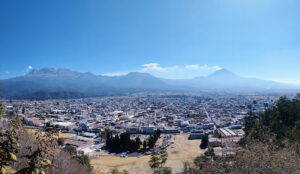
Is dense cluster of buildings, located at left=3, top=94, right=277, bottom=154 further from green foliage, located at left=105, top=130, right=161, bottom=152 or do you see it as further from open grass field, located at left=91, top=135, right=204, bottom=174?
green foliage, located at left=105, top=130, right=161, bottom=152

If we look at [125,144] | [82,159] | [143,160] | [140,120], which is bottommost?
[140,120]

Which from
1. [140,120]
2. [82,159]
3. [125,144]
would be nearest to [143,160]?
[125,144]

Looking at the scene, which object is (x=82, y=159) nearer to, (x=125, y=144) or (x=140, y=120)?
(x=125, y=144)

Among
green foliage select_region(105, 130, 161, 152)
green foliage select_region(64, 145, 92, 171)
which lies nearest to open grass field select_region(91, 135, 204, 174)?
green foliage select_region(105, 130, 161, 152)

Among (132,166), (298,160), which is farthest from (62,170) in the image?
(132,166)

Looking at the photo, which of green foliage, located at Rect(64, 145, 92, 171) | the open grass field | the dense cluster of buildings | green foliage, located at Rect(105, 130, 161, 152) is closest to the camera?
green foliage, located at Rect(64, 145, 92, 171)

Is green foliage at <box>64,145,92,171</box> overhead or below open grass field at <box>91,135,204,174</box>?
overhead

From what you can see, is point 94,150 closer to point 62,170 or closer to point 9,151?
point 62,170

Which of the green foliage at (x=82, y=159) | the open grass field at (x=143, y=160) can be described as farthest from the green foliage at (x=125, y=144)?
the green foliage at (x=82, y=159)
